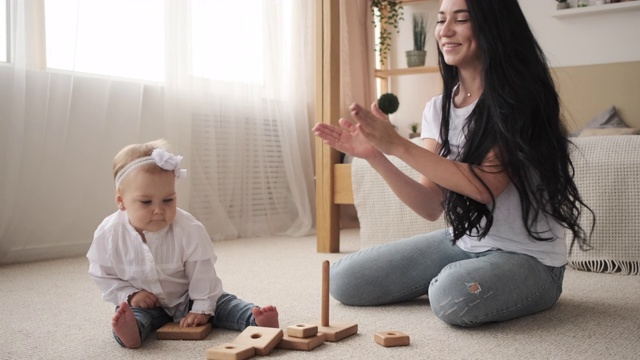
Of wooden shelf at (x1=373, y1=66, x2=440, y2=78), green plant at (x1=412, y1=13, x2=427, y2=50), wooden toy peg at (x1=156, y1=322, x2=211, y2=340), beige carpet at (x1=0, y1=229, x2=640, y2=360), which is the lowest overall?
beige carpet at (x1=0, y1=229, x2=640, y2=360)

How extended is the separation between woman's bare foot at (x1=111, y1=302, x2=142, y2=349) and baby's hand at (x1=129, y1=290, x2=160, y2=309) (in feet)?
0.36

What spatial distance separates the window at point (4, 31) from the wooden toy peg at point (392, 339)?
183 centimetres

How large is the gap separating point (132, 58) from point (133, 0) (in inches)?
9.2

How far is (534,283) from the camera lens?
1.41 m

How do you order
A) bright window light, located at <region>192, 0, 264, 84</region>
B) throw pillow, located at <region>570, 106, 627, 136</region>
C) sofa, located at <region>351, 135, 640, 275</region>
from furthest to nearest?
throw pillow, located at <region>570, 106, 627, 136</region>
bright window light, located at <region>192, 0, 264, 84</region>
sofa, located at <region>351, 135, 640, 275</region>

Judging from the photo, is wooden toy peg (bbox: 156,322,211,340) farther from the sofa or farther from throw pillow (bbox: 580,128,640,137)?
throw pillow (bbox: 580,128,640,137)

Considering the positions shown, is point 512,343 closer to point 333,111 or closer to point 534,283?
point 534,283

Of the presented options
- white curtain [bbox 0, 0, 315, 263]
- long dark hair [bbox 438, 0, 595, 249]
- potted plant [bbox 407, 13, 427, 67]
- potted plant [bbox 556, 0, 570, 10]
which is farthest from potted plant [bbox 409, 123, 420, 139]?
long dark hair [bbox 438, 0, 595, 249]

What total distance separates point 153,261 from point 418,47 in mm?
2844

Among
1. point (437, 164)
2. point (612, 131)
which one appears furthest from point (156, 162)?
point (612, 131)

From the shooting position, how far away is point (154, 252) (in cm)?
136

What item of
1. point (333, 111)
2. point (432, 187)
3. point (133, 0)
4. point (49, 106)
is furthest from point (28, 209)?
point (432, 187)

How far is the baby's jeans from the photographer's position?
1317 millimetres

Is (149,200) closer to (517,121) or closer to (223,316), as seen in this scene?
(223,316)
